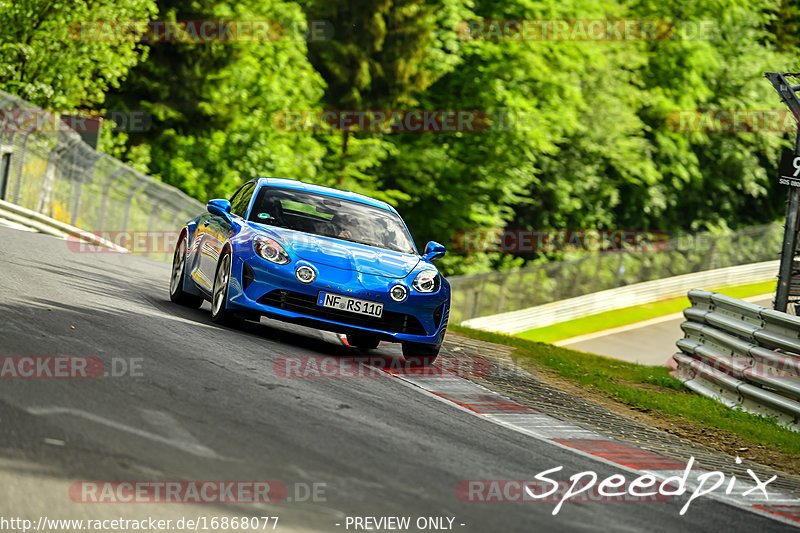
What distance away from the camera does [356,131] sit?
138 feet

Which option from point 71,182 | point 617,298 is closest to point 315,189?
point 71,182

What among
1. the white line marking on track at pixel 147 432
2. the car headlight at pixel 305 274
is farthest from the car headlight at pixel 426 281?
the white line marking on track at pixel 147 432

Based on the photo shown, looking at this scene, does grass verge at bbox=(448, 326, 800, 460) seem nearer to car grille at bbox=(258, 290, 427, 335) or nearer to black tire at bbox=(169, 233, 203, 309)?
car grille at bbox=(258, 290, 427, 335)

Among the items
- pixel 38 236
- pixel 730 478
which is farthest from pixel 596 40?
pixel 730 478

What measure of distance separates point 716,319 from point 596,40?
33947 mm

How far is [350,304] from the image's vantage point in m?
9.34

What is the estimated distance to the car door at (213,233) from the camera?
402 inches

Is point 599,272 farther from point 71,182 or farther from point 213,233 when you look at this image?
point 213,233

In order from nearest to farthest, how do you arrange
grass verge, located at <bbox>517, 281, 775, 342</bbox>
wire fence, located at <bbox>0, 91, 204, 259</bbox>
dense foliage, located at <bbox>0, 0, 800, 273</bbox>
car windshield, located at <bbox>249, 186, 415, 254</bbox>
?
car windshield, located at <bbox>249, 186, 415, 254</bbox> → wire fence, located at <bbox>0, 91, 204, 259</bbox> → grass verge, located at <bbox>517, 281, 775, 342</bbox> → dense foliage, located at <bbox>0, 0, 800, 273</bbox>

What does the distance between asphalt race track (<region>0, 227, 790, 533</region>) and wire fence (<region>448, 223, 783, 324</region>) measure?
66.6ft

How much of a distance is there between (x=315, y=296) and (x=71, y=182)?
56.1 feet

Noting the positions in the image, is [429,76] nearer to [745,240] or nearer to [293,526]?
[745,240]

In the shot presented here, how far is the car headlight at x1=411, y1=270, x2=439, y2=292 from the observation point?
9758mm

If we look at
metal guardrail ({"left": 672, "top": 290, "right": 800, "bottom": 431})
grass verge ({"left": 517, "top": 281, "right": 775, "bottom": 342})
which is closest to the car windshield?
metal guardrail ({"left": 672, "top": 290, "right": 800, "bottom": 431})
